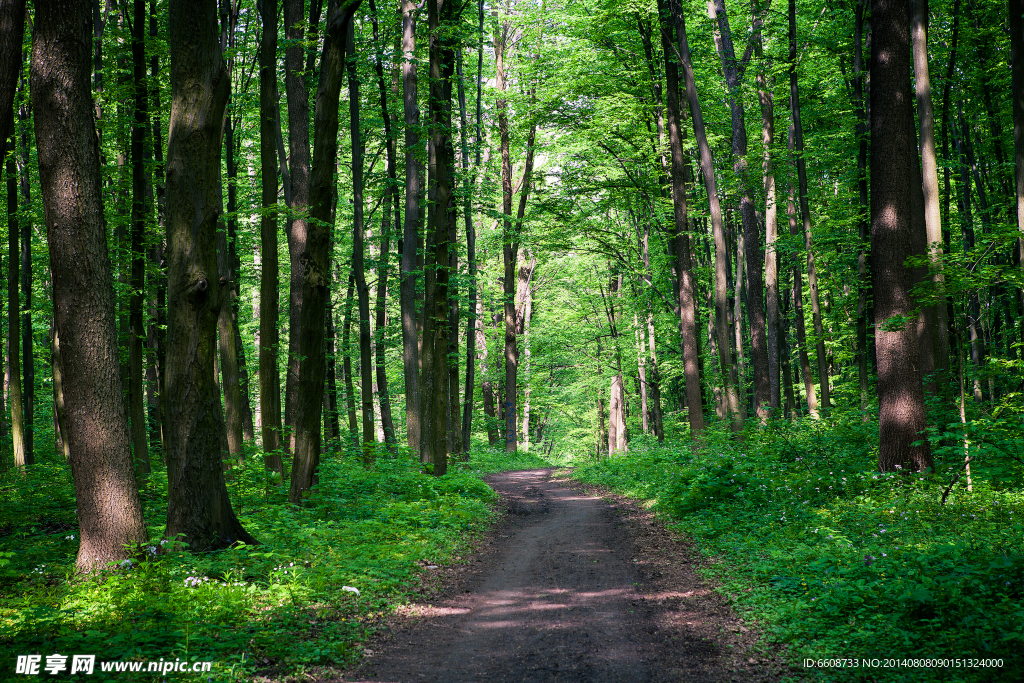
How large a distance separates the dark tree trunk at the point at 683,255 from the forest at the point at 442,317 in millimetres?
96

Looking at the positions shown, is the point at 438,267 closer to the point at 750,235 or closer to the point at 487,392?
the point at 750,235

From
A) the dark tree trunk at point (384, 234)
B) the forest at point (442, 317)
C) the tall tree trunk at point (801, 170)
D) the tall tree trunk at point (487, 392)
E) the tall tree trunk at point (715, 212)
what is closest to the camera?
the forest at point (442, 317)

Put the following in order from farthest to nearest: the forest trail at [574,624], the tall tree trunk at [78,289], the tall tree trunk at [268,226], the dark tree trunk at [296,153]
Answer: the dark tree trunk at [296,153]
the tall tree trunk at [268,226]
the tall tree trunk at [78,289]
the forest trail at [574,624]

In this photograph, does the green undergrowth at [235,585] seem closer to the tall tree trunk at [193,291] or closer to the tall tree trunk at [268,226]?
the tall tree trunk at [193,291]

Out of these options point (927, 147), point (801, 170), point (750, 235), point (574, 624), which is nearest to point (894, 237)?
point (927, 147)

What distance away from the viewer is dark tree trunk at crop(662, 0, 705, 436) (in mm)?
15266

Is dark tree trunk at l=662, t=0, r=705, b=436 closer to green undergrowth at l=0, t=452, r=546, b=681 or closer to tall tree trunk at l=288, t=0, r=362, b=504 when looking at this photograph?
green undergrowth at l=0, t=452, r=546, b=681

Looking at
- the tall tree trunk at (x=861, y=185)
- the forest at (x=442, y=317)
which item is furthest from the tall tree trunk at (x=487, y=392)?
the tall tree trunk at (x=861, y=185)

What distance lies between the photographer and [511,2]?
2447cm

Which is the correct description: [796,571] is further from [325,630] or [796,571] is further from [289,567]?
[289,567]

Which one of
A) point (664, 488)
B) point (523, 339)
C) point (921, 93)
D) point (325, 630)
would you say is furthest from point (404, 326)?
point (523, 339)

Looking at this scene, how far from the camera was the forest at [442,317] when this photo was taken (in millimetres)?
5164

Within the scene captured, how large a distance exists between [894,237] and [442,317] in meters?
8.22

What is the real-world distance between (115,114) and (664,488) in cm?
1474
